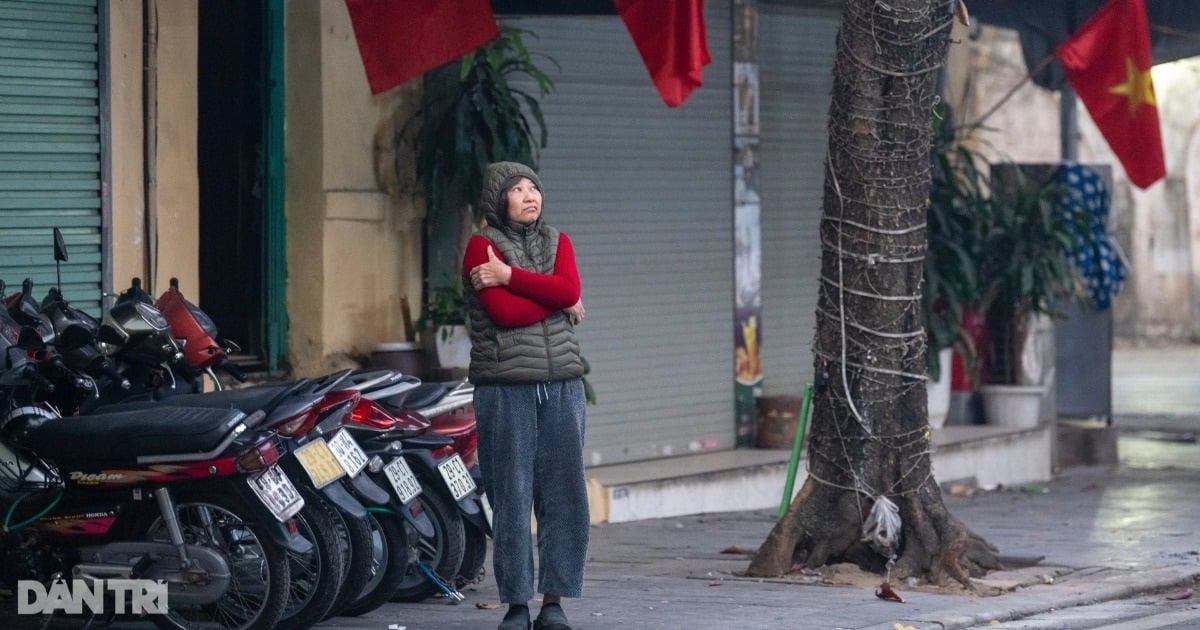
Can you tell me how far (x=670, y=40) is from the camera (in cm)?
956

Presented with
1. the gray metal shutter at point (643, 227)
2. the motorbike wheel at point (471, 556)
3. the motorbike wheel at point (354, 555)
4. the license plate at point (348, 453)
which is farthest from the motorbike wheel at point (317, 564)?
the gray metal shutter at point (643, 227)

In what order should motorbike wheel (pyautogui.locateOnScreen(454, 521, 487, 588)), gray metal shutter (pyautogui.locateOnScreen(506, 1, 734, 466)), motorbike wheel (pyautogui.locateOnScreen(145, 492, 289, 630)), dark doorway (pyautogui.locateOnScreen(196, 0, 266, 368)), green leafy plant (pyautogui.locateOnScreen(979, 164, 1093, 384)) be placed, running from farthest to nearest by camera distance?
green leafy plant (pyautogui.locateOnScreen(979, 164, 1093, 384)), gray metal shutter (pyautogui.locateOnScreen(506, 1, 734, 466)), dark doorway (pyautogui.locateOnScreen(196, 0, 266, 368)), motorbike wheel (pyautogui.locateOnScreen(454, 521, 487, 588)), motorbike wheel (pyautogui.locateOnScreen(145, 492, 289, 630))

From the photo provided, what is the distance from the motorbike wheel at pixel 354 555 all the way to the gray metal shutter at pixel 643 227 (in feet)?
15.5

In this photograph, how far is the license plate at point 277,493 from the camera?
631 cm

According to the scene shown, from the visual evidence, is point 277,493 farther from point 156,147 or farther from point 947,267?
point 947,267

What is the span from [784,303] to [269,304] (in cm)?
424

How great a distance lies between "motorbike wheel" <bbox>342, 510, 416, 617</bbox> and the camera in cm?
708

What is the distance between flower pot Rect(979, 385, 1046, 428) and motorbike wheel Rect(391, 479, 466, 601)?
293 inches

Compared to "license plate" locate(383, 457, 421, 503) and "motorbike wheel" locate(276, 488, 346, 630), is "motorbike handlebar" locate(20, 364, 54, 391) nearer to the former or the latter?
"motorbike wheel" locate(276, 488, 346, 630)

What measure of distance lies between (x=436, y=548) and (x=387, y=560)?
1.81 ft

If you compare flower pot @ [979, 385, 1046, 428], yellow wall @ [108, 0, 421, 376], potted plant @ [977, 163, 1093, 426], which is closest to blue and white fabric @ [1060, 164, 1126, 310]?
potted plant @ [977, 163, 1093, 426]

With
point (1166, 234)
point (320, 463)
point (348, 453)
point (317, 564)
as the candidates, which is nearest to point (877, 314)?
point (348, 453)

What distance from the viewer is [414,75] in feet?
31.0

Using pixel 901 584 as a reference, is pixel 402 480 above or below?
above
